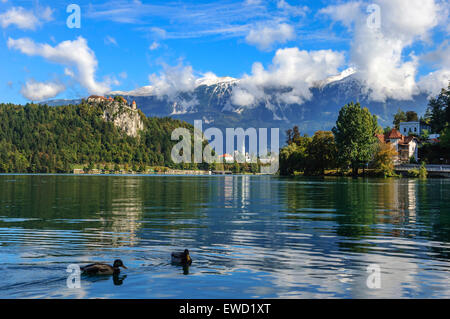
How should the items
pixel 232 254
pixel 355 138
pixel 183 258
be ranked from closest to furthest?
pixel 183 258 → pixel 232 254 → pixel 355 138

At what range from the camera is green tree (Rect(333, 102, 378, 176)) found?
162 m

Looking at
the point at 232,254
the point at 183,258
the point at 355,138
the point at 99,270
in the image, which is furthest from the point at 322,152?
the point at 99,270

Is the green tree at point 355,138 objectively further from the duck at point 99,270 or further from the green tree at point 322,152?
the duck at point 99,270

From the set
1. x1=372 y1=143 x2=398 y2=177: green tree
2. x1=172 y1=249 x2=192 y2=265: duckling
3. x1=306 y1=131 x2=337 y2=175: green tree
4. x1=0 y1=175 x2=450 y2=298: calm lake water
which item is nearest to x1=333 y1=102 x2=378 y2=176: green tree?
x1=372 y1=143 x2=398 y2=177: green tree

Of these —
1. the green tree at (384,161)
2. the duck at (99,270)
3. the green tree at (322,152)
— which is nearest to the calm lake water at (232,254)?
the duck at (99,270)

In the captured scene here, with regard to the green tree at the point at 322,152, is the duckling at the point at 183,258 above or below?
below

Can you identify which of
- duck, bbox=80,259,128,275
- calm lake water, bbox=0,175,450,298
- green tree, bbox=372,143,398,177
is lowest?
calm lake water, bbox=0,175,450,298

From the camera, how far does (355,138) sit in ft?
538

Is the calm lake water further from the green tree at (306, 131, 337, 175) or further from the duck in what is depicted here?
the green tree at (306, 131, 337, 175)

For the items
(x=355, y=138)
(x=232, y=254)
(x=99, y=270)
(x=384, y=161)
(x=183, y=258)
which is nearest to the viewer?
(x=99, y=270)

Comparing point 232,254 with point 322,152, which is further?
point 322,152

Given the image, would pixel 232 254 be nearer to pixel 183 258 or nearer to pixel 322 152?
pixel 183 258

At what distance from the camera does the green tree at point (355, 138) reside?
16238 centimetres
